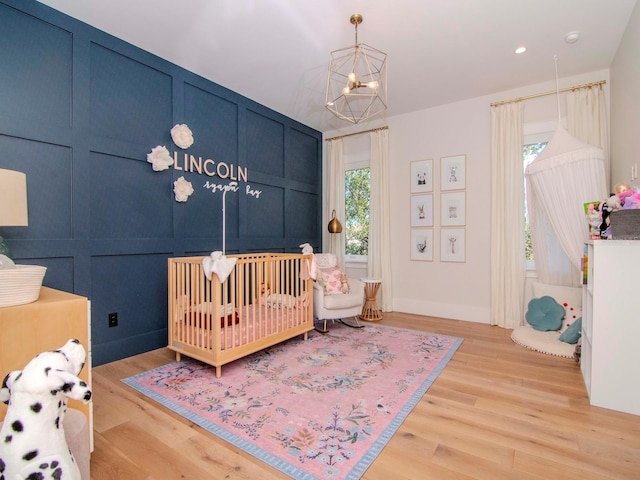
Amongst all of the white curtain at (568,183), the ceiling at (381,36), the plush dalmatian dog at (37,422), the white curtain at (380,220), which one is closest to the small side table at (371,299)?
the white curtain at (380,220)

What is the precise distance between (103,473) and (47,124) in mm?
2371

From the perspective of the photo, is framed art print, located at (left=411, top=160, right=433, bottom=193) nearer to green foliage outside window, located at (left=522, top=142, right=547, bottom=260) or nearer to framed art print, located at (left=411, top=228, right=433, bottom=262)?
framed art print, located at (left=411, top=228, right=433, bottom=262)

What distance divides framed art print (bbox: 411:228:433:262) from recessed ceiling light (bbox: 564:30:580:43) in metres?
2.31

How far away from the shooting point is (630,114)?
8.49ft

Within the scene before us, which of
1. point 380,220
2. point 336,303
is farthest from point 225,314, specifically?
point 380,220

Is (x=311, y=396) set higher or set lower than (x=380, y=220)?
lower

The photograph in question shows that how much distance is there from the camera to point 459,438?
5.50 feet

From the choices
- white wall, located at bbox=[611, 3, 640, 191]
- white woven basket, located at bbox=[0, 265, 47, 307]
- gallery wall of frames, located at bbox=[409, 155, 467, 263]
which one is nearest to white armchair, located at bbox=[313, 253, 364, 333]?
gallery wall of frames, located at bbox=[409, 155, 467, 263]

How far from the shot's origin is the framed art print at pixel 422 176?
427 cm

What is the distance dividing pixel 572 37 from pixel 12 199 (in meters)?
4.22

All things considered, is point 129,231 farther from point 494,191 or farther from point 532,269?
point 532,269

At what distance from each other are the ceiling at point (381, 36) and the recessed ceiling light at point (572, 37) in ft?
0.13

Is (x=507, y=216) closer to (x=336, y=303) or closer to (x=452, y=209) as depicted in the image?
(x=452, y=209)

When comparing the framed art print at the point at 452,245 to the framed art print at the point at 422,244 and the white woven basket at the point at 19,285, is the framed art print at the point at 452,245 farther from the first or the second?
the white woven basket at the point at 19,285
